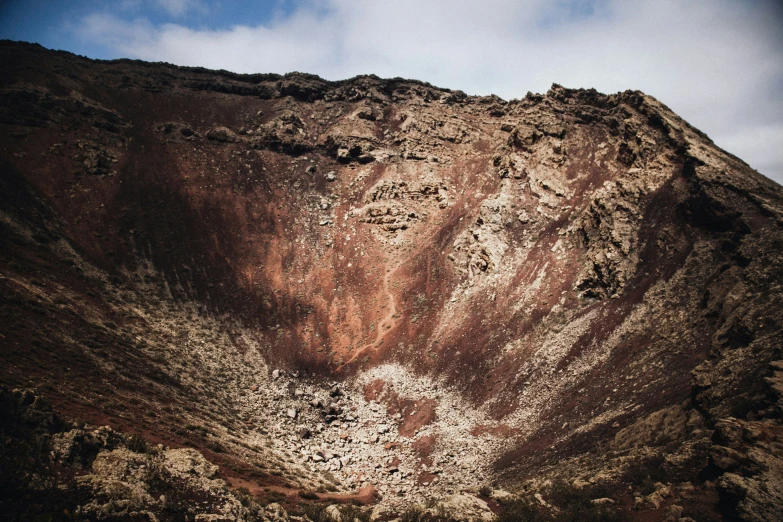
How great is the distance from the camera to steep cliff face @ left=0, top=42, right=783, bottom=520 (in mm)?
20953

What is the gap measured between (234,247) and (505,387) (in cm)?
3663

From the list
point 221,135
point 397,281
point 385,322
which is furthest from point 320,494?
point 221,135

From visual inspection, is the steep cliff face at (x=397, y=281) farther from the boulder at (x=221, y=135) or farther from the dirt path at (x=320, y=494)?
the dirt path at (x=320, y=494)

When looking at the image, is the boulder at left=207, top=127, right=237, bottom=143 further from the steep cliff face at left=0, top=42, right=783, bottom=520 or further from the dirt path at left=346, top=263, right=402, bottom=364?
the dirt path at left=346, top=263, right=402, bottom=364

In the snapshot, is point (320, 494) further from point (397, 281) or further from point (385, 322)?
point (397, 281)

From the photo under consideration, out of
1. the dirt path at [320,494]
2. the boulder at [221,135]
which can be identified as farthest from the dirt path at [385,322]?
the boulder at [221,135]

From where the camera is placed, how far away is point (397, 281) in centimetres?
4753

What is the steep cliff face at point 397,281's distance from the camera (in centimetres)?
2095

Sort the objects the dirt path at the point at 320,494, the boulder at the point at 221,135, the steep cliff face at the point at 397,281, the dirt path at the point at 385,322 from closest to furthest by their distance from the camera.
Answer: the dirt path at the point at 320,494 < the steep cliff face at the point at 397,281 < the dirt path at the point at 385,322 < the boulder at the point at 221,135

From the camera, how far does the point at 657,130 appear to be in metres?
42.8

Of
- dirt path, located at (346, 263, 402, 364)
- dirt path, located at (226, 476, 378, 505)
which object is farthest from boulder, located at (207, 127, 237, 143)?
dirt path, located at (226, 476, 378, 505)

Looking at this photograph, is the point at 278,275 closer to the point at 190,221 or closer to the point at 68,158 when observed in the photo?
the point at 190,221

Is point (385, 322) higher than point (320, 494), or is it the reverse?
point (385, 322)

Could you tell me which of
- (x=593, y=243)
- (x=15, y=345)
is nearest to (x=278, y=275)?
(x=15, y=345)
